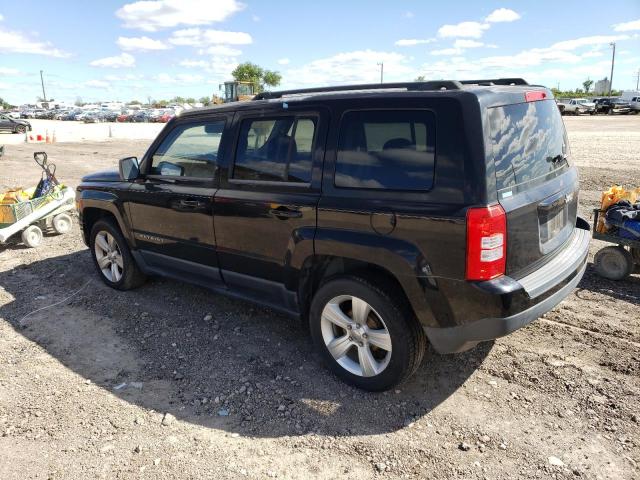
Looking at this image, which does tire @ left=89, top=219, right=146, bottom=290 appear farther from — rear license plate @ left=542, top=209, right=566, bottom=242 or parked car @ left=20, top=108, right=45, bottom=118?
parked car @ left=20, top=108, right=45, bottom=118

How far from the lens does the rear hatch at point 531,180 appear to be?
2.83m

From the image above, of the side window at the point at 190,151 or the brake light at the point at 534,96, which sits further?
the side window at the point at 190,151

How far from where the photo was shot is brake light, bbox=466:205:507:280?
2.69 metres

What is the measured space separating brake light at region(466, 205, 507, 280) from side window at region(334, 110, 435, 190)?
0.35 m

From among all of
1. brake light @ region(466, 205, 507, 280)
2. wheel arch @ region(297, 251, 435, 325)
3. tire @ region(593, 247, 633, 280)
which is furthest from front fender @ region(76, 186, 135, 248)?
tire @ region(593, 247, 633, 280)

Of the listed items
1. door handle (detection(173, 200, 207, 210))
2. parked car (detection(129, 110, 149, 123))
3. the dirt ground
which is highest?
parked car (detection(129, 110, 149, 123))

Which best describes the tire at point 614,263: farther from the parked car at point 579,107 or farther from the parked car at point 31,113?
the parked car at point 31,113

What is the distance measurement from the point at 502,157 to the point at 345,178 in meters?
0.97

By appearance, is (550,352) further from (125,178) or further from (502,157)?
(125,178)

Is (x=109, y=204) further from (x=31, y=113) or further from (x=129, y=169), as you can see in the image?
(x=31, y=113)

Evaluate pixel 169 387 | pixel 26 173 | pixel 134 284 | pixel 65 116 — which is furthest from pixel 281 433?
pixel 65 116

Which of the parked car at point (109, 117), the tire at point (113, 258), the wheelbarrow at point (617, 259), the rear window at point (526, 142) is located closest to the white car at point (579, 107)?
the wheelbarrow at point (617, 259)

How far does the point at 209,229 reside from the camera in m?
4.13

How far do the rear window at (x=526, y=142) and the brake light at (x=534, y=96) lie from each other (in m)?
0.03
